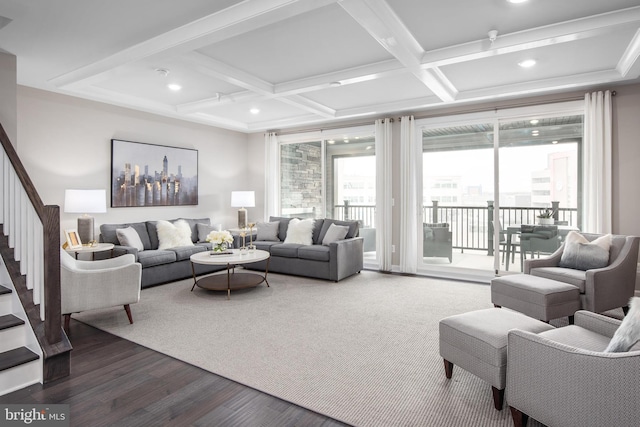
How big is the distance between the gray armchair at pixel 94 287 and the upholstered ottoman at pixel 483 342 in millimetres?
2830

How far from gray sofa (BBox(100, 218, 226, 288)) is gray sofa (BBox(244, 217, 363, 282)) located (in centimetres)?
104

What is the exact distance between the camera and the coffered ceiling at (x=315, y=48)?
2.79m

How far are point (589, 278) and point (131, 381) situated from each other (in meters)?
3.95

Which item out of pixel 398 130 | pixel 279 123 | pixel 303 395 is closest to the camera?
pixel 303 395

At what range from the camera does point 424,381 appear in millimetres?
2480

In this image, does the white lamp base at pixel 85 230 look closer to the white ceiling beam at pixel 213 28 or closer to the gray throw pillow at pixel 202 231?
the gray throw pillow at pixel 202 231

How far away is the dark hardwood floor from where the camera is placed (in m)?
2.06

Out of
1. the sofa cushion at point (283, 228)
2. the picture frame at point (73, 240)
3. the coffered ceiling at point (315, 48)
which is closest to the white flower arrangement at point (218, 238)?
the picture frame at point (73, 240)

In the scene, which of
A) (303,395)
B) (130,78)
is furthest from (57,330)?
(130,78)

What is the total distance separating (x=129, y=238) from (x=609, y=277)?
5632 millimetres

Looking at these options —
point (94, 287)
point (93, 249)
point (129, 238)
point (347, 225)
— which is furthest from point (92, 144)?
point (347, 225)

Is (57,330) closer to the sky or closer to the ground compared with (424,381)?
closer to the sky

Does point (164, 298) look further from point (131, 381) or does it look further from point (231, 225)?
point (231, 225)

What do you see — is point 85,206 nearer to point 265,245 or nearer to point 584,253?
point 265,245
